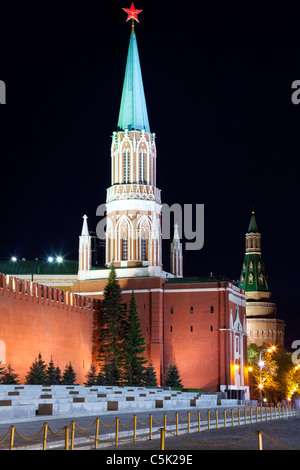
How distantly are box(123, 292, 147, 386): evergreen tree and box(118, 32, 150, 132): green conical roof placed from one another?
14.9 metres

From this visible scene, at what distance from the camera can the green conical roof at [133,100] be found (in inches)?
2689

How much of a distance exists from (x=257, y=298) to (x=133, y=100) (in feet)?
185

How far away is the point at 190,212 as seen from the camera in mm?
78125

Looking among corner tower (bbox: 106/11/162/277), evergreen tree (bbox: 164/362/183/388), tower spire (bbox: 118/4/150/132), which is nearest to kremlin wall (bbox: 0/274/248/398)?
evergreen tree (bbox: 164/362/183/388)

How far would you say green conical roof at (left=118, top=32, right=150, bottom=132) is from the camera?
2689 inches

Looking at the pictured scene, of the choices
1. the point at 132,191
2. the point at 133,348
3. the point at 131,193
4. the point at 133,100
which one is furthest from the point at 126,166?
the point at 133,348

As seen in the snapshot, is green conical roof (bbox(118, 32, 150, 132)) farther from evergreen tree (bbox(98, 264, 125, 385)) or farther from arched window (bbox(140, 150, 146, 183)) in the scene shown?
evergreen tree (bbox(98, 264, 125, 385))

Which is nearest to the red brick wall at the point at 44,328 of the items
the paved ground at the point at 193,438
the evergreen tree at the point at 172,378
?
the evergreen tree at the point at 172,378

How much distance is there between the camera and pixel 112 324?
60688 mm

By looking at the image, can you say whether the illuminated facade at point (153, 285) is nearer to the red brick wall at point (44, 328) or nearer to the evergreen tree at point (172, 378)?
the evergreen tree at point (172, 378)

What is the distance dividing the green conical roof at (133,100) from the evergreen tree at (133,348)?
49.0ft

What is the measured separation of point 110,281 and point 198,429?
3788 centimetres

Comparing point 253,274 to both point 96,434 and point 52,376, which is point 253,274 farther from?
point 96,434
